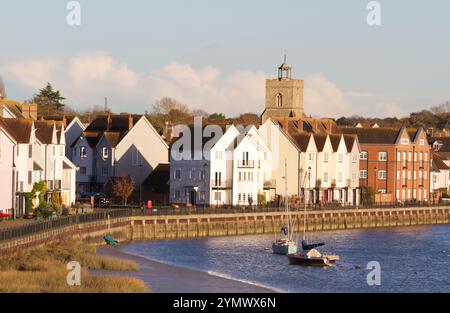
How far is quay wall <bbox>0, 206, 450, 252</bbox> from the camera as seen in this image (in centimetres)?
9221

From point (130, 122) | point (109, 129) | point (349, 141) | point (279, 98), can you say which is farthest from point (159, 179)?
point (279, 98)

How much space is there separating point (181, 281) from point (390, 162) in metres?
76.1

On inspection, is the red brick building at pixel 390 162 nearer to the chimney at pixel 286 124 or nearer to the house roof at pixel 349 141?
the house roof at pixel 349 141

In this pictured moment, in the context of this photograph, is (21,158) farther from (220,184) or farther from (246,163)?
(246,163)

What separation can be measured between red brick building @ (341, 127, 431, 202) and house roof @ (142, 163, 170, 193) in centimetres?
2794

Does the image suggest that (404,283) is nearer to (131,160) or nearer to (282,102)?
(131,160)

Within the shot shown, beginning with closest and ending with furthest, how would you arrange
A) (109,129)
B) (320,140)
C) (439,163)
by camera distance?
(109,129) < (320,140) < (439,163)

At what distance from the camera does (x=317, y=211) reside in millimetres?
125125

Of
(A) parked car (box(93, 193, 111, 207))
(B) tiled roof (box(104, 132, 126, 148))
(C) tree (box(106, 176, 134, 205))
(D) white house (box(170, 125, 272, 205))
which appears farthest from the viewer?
(B) tiled roof (box(104, 132, 126, 148))

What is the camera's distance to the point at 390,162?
149 metres

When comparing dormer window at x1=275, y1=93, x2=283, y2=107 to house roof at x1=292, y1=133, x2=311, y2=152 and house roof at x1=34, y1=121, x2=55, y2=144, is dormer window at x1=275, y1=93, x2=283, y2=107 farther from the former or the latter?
house roof at x1=34, y1=121, x2=55, y2=144

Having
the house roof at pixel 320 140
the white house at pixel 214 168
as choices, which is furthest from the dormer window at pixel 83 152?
the house roof at pixel 320 140

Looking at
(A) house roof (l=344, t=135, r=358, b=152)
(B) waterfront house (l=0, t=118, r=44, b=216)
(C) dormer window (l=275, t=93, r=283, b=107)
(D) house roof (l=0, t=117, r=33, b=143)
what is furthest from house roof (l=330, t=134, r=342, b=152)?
(D) house roof (l=0, t=117, r=33, b=143)

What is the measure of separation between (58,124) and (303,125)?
37.8 m
